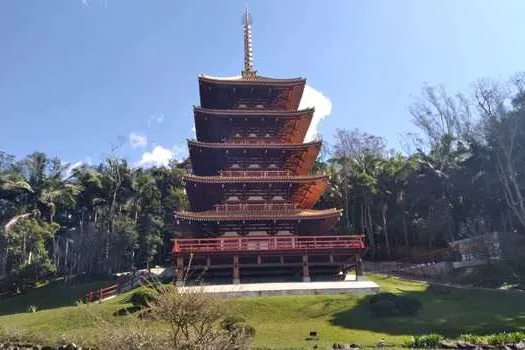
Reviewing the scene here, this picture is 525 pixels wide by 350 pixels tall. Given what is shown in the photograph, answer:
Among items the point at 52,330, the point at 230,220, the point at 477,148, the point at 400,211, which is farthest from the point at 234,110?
the point at 400,211

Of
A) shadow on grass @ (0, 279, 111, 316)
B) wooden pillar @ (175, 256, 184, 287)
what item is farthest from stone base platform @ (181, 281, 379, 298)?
shadow on grass @ (0, 279, 111, 316)

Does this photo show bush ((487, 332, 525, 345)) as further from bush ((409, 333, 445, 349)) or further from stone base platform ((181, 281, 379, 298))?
stone base platform ((181, 281, 379, 298))

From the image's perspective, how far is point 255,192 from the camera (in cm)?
3381

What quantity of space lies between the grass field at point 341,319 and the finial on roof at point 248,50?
21.0m

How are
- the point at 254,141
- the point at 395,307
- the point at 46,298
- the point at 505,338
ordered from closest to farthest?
the point at 505,338
the point at 395,307
the point at 254,141
the point at 46,298

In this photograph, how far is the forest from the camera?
43500 millimetres

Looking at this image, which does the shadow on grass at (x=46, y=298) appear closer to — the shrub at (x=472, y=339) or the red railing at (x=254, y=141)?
the red railing at (x=254, y=141)

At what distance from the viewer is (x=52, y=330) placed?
830 inches

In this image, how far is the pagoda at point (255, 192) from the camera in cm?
3006

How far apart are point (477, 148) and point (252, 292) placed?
92.1ft

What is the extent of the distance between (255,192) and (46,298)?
62.8ft

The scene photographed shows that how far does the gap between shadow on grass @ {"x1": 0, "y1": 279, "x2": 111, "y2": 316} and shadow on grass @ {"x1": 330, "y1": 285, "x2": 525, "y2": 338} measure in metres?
21.0

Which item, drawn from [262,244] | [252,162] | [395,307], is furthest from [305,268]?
[252,162]

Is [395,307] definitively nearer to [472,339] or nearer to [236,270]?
[472,339]
